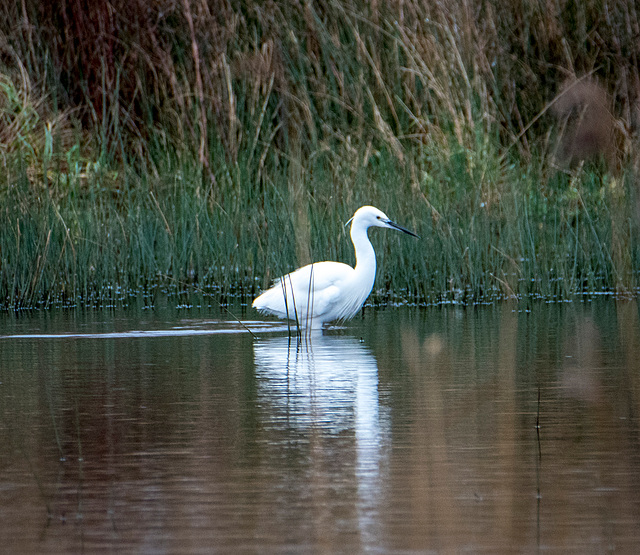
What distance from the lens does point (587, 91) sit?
463 inches

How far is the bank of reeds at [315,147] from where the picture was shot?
8.88 m

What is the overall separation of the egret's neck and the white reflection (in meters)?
0.93

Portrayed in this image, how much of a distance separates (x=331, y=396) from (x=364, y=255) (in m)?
3.08

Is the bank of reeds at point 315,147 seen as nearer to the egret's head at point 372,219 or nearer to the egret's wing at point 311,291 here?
the egret's head at point 372,219

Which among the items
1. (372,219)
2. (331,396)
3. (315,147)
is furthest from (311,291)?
(315,147)

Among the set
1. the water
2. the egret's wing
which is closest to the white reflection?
the water

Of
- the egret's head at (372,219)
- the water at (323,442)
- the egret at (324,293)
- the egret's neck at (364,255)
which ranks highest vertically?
the egret's head at (372,219)

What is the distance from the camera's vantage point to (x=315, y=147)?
35.5ft

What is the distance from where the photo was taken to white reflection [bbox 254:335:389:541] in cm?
359

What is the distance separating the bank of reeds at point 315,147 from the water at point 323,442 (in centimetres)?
192

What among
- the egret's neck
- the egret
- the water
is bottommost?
the water

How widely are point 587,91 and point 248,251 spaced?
13.5 ft

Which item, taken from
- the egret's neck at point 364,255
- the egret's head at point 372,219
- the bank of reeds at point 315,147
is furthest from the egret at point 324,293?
the bank of reeds at point 315,147

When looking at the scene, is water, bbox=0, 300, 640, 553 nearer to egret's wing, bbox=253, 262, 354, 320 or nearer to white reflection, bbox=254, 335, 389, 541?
white reflection, bbox=254, 335, 389, 541
